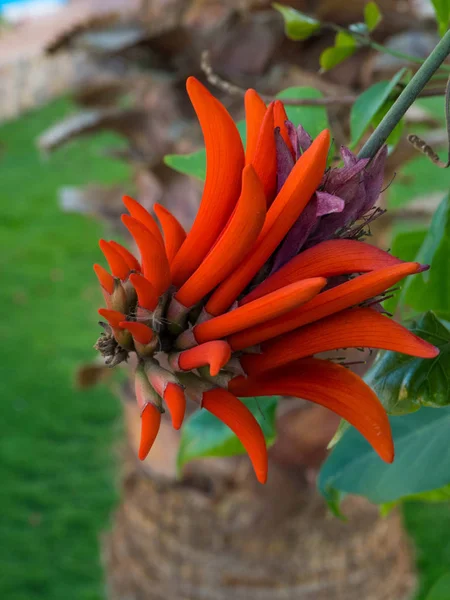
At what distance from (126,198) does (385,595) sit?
1.95 meters

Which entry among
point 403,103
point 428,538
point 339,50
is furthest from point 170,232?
point 428,538

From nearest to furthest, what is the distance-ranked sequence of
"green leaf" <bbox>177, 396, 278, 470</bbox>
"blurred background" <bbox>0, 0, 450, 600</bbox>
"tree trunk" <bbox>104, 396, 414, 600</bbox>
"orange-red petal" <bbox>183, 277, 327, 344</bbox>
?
"orange-red petal" <bbox>183, 277, 327, 344</bbox> < "green leaf" <bbox>177, 396, 278, 470</bbox> < "blurred background" <bbox>0, 0, 450, 600</bbox> < "tree trunk" <bbox>104, 396, 414, 600</bbox>

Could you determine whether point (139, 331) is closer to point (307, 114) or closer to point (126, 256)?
point (126, 256)

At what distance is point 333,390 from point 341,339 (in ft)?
0.09

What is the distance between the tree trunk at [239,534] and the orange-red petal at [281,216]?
1321 millimetres

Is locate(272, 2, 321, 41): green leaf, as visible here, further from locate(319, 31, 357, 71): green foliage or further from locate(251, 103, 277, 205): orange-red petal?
locate(251, 103, 277, 205): orange-red petal

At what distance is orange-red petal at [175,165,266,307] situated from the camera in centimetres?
32

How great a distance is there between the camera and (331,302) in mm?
332

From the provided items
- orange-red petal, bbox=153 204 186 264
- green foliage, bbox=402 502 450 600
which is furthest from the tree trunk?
orange-red petal, bbox=153 204 186 264

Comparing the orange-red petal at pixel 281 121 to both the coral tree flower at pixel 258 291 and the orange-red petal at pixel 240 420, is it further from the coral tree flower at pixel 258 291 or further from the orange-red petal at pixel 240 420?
the orange-red petal at pixel 240 420

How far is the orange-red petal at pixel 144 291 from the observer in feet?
1.12

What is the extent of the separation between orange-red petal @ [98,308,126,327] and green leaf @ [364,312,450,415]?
0.61 ft

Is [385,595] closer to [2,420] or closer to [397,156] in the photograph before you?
[397,156]

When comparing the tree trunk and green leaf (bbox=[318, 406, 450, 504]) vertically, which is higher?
green leaf (bbox=[318, 406, 450, 504])
